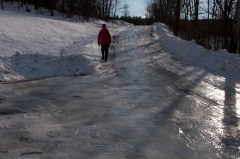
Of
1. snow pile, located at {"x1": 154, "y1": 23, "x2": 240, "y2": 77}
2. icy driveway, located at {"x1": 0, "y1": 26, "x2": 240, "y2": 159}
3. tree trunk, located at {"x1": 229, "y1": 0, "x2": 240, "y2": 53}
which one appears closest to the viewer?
icy driveway, located at {"x1": 0, "y1": 26, "x2": 240, "y2": 159}

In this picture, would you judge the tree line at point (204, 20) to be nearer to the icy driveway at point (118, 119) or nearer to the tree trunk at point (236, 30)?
the tree trunk at point (236, 30)

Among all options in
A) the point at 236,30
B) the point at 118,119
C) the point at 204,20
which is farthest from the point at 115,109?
the point at 204,20

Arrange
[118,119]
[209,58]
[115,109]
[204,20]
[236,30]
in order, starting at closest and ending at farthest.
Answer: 1. [118,119]
2. [115,109]
3. [209,58]
4. [236,30]
5. [204,20]

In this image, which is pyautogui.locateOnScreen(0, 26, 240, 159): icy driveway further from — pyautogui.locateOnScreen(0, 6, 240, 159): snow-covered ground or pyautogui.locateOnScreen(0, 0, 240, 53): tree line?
pyautogui.locateOnScreen(0, 0, 240, 53): tree line

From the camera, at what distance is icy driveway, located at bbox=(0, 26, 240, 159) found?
4246 millimetres

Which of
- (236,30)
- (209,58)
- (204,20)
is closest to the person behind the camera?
(209,58)

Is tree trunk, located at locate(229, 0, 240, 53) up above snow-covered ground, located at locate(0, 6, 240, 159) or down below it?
above

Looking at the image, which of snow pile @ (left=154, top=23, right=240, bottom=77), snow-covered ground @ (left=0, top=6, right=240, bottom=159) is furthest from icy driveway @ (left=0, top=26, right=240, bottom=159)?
snow pile @ (left=154, top=23, right=240, bottom=77)

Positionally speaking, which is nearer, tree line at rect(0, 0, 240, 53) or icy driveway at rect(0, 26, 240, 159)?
icy driveway at rect(0, 26, 240, 159)

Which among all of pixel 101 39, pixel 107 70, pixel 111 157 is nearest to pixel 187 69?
pixel 107 70

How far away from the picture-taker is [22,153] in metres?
4.02

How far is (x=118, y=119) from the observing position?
5.57m

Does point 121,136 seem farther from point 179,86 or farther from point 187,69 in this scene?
point 187,69

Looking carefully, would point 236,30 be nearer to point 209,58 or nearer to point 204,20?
point 209,58
